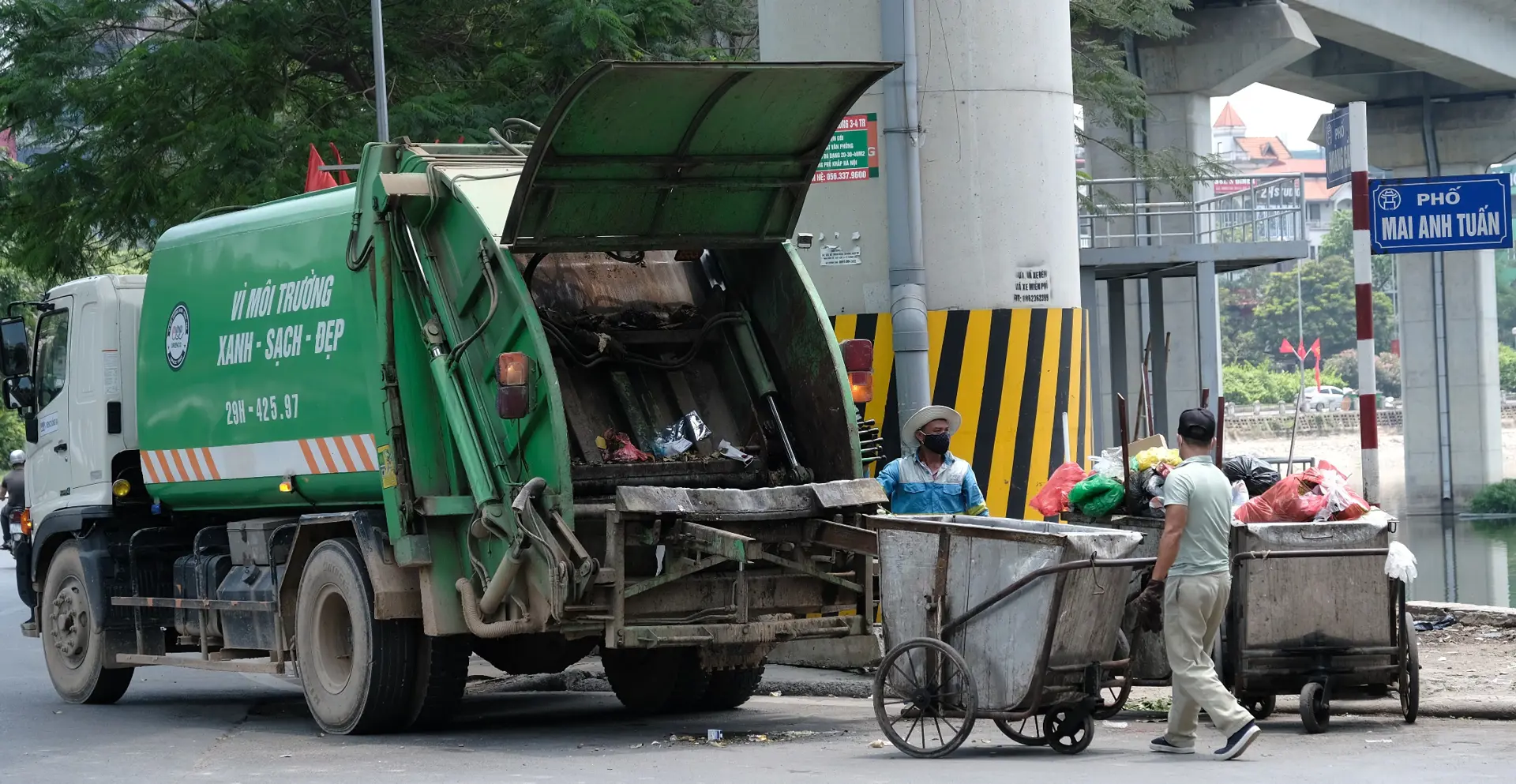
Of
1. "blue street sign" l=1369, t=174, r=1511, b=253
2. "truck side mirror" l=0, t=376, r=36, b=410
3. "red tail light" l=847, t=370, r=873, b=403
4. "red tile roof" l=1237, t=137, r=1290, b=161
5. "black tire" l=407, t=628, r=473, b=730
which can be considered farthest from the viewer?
"red tile roof" l=1237, t=137, r=1290, b=161

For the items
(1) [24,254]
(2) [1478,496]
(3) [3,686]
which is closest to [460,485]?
(3) [3,686]

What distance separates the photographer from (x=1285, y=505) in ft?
28.2

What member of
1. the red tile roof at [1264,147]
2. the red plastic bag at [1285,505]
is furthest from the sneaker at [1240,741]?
the red tile roof at [1264,147]

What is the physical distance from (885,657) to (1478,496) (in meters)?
33.8

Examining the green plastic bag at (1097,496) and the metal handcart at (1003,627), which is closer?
the metal handcart at (1003,627)

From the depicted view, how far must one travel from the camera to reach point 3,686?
41.6 feet

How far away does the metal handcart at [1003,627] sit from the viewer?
300 inches

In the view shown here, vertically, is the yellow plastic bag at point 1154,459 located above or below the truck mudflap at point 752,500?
above

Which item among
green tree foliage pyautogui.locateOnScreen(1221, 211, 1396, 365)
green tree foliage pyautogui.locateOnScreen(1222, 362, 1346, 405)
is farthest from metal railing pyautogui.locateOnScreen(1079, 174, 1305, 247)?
green tree foliage pyautogui.locateOnScreen(1221, 211, 1396, 365)

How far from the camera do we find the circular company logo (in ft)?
35.2

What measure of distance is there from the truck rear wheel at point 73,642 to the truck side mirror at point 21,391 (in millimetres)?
958

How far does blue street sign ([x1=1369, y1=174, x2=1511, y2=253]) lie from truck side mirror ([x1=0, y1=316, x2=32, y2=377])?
7996 mm

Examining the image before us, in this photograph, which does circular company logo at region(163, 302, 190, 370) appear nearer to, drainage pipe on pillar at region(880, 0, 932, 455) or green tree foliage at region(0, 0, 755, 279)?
drainage pipe on pillar at region(880, 0, 932, 455)

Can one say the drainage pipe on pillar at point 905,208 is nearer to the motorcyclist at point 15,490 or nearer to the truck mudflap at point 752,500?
the truck mudflap at point 752,500
